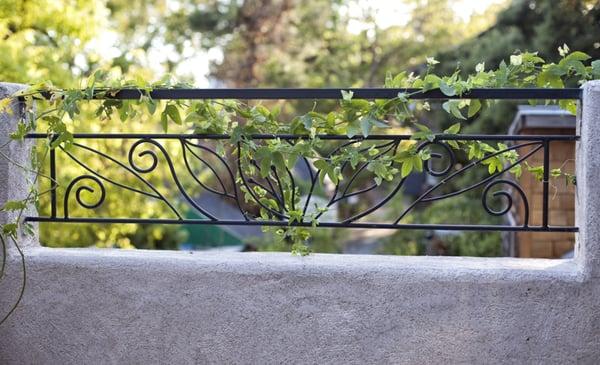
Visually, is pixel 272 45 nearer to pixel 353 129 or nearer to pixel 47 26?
pixel 47 26

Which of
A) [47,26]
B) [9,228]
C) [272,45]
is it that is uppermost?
[272,45]

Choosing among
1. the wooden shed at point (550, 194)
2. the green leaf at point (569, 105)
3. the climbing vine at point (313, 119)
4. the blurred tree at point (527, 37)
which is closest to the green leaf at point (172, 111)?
the climbing vine at point (313, 119)

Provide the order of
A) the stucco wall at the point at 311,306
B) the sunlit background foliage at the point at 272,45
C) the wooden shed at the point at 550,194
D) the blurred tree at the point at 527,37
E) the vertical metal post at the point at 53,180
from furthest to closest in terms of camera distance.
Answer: the blurred tree at the point at 527,37, the sunlit background foliage at the point at 272,45, the wooden shed at the point at 550,194, the vertical metal post at the point at 53,180, the stucco wall at the point at 311,306

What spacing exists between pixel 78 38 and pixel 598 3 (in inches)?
236

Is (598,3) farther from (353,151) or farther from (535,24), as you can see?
(353,151)

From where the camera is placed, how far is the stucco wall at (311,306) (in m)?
2.33

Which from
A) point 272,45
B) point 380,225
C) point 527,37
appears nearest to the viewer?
point 380,225

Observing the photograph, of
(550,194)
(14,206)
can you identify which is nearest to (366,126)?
(14,206)

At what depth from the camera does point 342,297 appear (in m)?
2.44

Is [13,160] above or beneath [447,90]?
beneath

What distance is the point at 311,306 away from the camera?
2.46 m

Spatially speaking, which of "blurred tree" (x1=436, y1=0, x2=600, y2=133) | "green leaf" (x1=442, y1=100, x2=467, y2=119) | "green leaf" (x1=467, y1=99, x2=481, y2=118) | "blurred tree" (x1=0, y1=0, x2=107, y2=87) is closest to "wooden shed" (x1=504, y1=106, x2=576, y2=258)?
"blurred tree" (x1=436, y1=0, x2=600, y2=133)

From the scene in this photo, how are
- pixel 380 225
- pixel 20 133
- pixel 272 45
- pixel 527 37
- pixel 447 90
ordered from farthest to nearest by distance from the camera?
pixel 272 45, pixel 527 37, pixel 20 133, pixel 380 225, pixel 447 90

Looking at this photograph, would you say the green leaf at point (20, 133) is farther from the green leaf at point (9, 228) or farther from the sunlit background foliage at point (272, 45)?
the sunlit background foliage at point (272, 45)
